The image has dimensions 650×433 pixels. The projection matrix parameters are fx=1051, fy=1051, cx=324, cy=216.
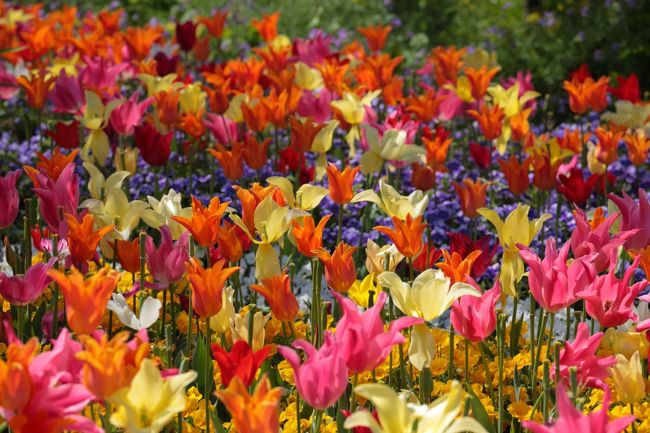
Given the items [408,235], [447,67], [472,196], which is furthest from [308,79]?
[408,235]

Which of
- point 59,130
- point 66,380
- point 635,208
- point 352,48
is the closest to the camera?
point 66,380

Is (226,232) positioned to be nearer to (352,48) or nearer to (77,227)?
(77,227)

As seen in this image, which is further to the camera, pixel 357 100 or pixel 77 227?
pixel 357 100

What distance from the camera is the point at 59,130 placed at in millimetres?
4496

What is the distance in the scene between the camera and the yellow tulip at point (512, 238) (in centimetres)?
281

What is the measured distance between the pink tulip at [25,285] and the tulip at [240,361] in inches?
27.0

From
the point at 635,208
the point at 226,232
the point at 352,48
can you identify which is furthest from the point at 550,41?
the point at 226,232

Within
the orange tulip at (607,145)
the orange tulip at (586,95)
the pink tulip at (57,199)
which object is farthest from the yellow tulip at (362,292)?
the orange tulip at (586,95)

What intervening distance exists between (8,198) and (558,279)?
64.5 inches

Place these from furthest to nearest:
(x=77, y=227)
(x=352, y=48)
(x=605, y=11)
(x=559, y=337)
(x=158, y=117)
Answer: (x=605, y=11) < (x=352, y=48) < (x=158, y=117) < (x=559, y=337) < (x=77, y=227)

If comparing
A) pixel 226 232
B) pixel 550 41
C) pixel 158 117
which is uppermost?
pixel 226 232

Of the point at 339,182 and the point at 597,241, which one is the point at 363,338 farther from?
the point at 339,182

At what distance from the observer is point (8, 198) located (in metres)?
3.12

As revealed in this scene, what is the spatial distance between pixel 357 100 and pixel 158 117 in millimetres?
931
